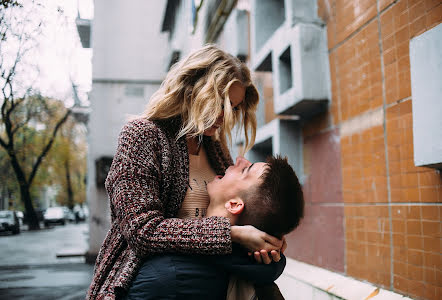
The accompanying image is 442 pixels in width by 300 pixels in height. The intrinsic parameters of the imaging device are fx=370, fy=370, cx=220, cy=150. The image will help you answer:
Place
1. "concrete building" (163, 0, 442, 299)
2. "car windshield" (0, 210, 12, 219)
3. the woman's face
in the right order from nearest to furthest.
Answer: the woman's face → "concrete building" (163, 0, 442, 299) → "car windshield" (0, 210, 12, 219)

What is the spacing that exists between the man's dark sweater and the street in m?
1.86

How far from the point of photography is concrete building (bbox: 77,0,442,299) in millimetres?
2129

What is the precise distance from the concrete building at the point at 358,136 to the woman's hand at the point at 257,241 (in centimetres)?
102

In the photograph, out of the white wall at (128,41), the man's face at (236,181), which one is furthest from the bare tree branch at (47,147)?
the white wall at (128,41)

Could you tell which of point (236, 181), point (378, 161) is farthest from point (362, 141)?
point (236, 181)

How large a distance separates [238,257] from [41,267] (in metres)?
2.55

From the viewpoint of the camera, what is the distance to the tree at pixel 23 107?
264cm

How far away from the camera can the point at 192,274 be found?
1519 mm

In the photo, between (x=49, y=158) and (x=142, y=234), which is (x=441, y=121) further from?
(x=49, y=158)

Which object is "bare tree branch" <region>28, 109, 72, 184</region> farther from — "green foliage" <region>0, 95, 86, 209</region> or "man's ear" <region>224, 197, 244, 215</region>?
"man's ear" <region>224, 197, 244, 215</region>

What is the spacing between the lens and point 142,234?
1476 mm

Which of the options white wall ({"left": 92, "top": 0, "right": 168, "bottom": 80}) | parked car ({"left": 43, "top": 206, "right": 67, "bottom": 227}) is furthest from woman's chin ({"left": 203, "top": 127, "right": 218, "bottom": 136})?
white wall ({"left": 92, "top": 0, "right": 168, "bottom": 80})

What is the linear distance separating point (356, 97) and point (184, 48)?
298 inches

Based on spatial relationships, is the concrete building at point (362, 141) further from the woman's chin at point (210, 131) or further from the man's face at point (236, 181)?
the woman's chin at point (210, 131)
